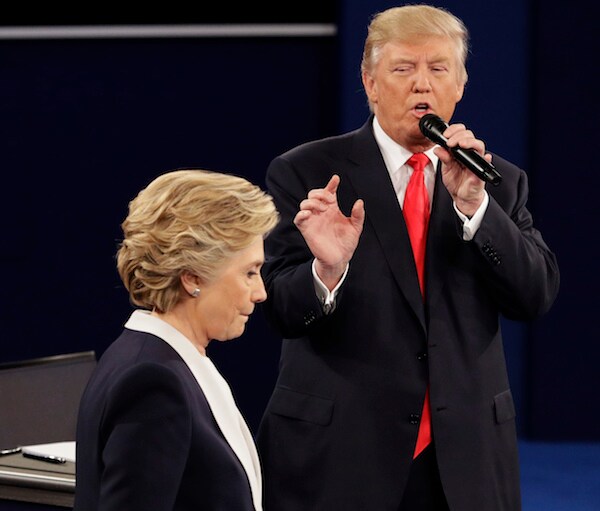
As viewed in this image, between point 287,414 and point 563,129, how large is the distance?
3.68m

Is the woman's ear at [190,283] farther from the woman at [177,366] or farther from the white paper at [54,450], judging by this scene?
the white paper at [54,450]

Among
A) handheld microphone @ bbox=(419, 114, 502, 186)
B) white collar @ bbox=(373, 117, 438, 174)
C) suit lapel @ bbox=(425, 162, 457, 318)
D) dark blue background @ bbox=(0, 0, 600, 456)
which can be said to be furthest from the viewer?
dark blue background @ bbox=(0, 0, 600, 456)

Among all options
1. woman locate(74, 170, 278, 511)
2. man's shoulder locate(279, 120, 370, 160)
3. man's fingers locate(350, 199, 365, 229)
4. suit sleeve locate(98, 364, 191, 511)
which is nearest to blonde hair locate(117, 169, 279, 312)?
woman locate(74, 170, 278, 511)

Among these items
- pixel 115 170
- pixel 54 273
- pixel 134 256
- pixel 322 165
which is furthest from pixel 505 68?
pixel 134 256

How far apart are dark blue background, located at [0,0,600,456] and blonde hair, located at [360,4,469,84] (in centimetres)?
311

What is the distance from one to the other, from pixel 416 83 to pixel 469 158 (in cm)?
30

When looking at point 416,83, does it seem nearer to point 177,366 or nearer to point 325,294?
Answer: point 325,294

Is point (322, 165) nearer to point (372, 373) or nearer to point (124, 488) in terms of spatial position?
point (372, 373)

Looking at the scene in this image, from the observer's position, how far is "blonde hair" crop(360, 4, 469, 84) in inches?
105

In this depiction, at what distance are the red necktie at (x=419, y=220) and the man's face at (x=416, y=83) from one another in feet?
0.21

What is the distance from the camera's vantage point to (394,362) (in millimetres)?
2574

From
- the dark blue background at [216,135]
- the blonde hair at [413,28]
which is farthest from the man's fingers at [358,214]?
the dark blue background at [216,135]

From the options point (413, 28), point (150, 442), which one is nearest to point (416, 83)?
point (413, 28)

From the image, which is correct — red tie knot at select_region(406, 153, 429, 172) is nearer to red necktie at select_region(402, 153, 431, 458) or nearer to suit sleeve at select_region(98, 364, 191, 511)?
red necktie at select_region(402, 153, 431, 458)
